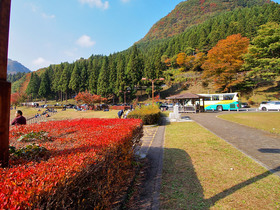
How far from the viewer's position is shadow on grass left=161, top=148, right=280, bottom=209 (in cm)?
272

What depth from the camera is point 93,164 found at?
1771 mm

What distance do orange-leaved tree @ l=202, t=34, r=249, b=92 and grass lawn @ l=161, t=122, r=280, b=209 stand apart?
33.9 m

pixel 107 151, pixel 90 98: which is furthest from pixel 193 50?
pixel 107 151

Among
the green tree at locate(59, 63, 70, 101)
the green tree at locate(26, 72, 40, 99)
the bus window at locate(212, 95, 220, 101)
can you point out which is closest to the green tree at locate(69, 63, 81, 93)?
the green tree at locate(59, 63, 70, 101)

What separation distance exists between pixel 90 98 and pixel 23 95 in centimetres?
3739

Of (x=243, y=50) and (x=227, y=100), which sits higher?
(x=243, y=50)

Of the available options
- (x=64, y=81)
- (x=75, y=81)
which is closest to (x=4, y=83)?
(x=75, y=81)

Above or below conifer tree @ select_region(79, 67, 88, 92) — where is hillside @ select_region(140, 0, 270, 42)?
above

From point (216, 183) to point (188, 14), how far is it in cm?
14896

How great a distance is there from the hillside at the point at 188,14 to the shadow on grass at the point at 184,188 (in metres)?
121

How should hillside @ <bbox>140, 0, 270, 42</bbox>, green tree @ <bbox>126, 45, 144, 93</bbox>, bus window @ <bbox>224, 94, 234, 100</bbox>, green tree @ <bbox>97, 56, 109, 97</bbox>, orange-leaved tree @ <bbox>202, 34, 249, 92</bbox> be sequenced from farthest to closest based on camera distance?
hillside @ <bbox>140, 0, 270, 42</bbox> < green tree @ <bbox>97, 56, 109, 97</bbox> < green tree @ <bbox>126, 45, 144, 93</bbox> < orange-leaved tree @ <bbox>202, 34, 249, 92</bbox> < bus window @ <bbox>224, 94, 234, 100</bbox>

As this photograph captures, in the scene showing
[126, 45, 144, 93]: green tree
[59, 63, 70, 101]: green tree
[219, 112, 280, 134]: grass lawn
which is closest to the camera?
[219, 112, 280, 134]: grass lawn

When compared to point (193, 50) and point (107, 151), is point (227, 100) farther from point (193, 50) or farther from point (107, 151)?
point (193, 50)

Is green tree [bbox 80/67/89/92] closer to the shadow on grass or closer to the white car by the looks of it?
the white car
